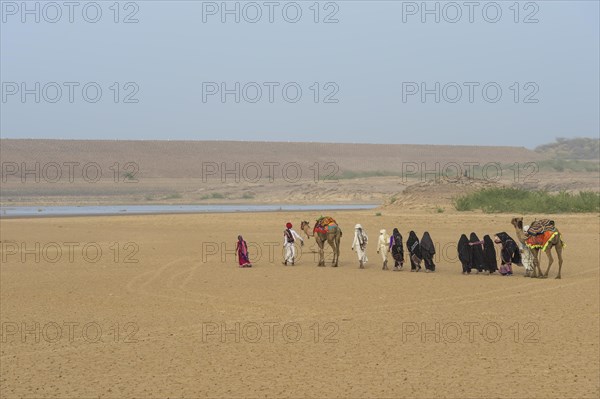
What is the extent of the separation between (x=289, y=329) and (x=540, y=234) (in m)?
7.06

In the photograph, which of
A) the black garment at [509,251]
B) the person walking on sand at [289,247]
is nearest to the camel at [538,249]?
the black garment at [509,251]

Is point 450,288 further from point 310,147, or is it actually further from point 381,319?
point 310,147

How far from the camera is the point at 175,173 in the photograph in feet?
333

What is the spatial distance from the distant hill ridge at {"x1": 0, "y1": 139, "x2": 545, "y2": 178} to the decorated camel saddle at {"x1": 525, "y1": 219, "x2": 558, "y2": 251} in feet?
271

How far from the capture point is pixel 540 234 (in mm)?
17656

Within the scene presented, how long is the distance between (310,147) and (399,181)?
170ft

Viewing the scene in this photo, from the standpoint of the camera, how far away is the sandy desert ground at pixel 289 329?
32.1 ft

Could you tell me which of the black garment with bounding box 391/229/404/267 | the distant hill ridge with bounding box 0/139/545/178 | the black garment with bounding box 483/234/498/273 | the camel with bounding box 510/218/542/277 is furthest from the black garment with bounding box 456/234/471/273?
the distant hill ridge with bounding box 0/139/545/178

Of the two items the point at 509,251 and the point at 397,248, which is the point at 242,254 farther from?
the point at 509,251

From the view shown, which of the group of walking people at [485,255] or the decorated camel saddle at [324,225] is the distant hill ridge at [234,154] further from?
the group of walking people at [485,255]

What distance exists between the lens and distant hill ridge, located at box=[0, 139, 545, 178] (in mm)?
105125

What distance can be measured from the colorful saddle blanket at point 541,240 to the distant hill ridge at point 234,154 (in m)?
82.4

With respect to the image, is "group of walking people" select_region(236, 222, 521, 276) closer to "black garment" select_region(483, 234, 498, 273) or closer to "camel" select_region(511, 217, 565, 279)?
"black garment" select_region(483, 234, 498, 273)

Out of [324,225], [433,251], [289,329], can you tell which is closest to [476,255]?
[433,251]
